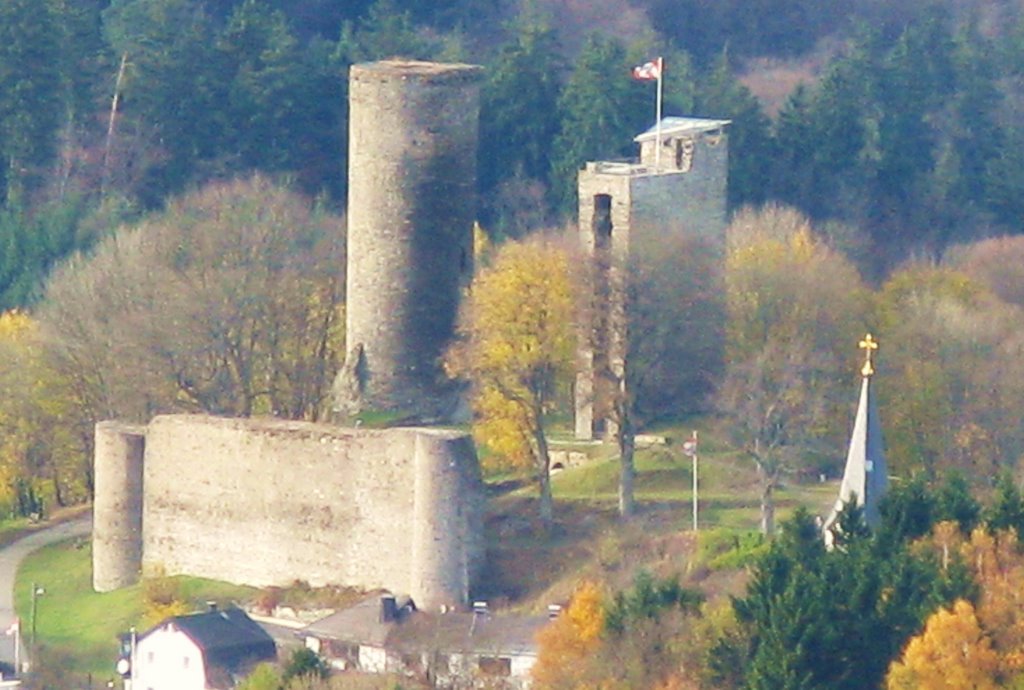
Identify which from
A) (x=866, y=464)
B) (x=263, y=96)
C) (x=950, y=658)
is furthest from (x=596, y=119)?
(x=950, y=658)

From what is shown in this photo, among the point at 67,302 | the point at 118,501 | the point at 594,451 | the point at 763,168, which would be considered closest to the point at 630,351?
the point at 594,451

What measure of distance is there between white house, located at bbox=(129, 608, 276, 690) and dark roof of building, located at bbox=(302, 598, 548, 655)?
788 millimetres

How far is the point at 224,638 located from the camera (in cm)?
5559

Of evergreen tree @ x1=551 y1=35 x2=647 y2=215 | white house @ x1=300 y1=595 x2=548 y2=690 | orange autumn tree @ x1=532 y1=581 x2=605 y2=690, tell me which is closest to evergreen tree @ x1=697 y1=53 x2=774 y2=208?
evergreen tree @ x1=551 y1=35 x2=647 y2=215

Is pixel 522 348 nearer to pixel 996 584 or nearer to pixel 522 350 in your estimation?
pixel 522 350

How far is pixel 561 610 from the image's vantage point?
177ft

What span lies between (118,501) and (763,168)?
2405 cm

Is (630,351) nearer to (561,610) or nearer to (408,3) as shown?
(561,610)

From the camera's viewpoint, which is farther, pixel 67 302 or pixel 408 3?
pixel 408 3

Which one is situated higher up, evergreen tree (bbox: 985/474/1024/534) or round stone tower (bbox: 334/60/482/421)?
round stone tower (bbox: 334/60/482/421)

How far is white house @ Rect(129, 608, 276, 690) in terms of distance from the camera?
55469mm

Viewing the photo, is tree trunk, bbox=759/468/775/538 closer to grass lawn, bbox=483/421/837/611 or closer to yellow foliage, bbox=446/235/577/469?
grass lawn, bbox=483/421/837/611

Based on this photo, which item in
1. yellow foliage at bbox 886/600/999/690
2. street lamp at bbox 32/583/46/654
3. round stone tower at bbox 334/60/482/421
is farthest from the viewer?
round stone tower at bbox 334/60/482/421

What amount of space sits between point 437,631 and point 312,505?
2984 millimetres
